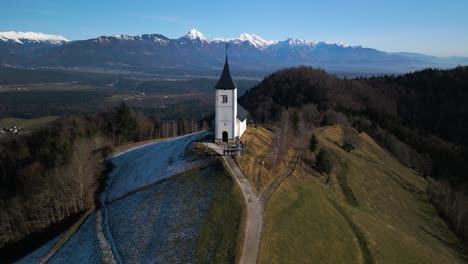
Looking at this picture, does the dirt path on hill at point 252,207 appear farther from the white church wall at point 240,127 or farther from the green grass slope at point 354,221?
the white church wall at point 240,127

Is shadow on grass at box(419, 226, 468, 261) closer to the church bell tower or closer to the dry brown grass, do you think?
the dry brown grass

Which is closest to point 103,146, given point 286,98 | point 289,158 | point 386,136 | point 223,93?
point 223,93

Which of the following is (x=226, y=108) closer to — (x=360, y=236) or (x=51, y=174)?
(x=360, y=236)

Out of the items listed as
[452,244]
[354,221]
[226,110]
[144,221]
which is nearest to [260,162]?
[226,110]

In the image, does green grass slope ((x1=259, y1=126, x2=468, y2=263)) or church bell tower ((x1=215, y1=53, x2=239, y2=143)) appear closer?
green grass slope ((x1=259, y1=126, x2=468, y2=263))

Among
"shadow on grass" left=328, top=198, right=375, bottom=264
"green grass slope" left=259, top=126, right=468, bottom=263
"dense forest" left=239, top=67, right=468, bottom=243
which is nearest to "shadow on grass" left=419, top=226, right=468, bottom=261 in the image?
"green grass slope" left=259, top=126, right=468, bottom=263
